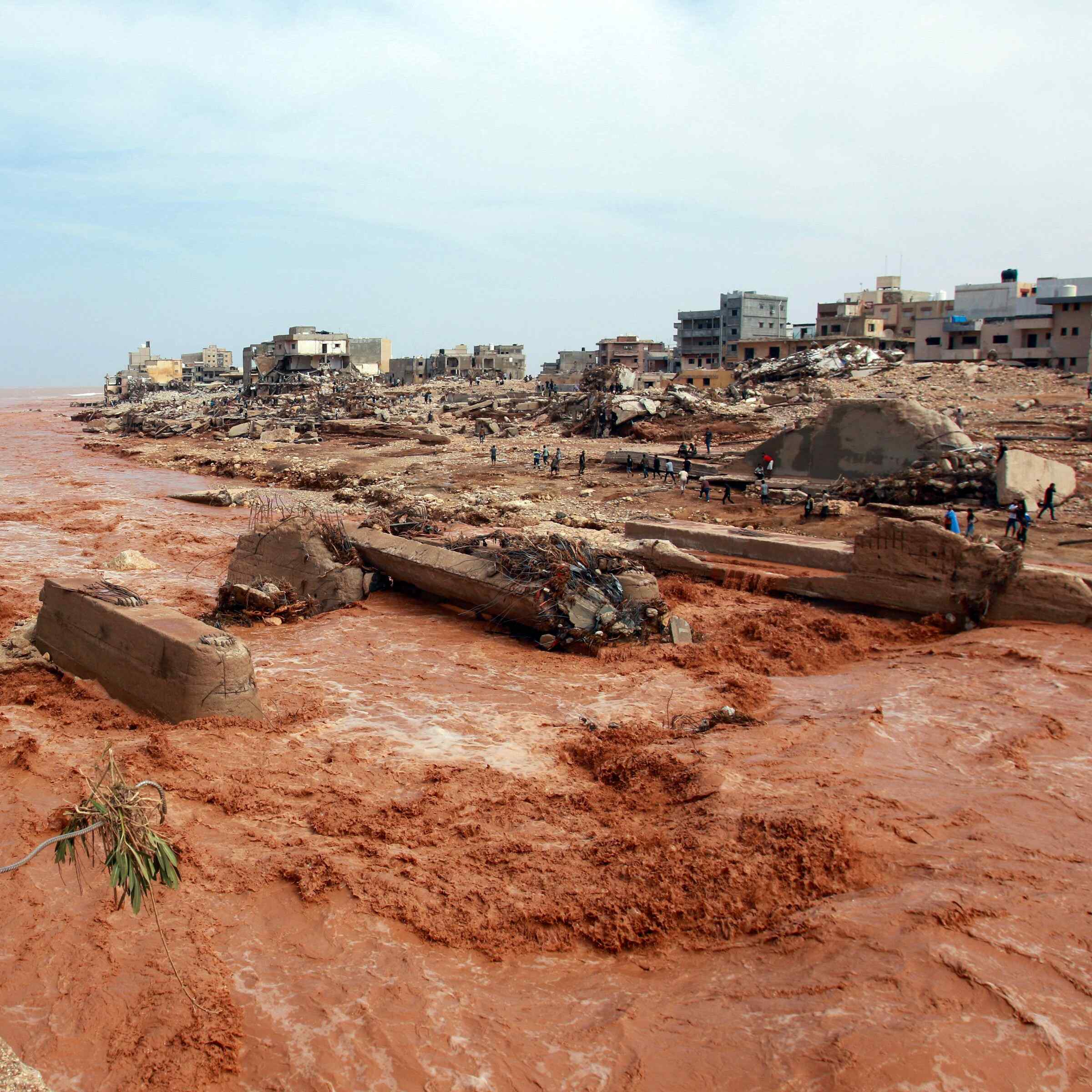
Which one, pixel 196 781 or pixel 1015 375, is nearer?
pixel 196 781

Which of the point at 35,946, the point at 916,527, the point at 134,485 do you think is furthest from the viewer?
the point at 134,485

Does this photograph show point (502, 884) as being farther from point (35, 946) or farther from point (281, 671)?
point (281, 671)

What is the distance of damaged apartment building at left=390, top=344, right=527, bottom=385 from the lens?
61.4 m

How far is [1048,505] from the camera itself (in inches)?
554

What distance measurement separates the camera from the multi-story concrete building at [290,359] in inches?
2031

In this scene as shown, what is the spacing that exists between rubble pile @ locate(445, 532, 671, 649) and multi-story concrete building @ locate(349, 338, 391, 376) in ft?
160

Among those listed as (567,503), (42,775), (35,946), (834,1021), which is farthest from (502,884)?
(567,503)

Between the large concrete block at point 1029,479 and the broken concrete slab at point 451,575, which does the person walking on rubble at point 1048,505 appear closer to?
the large concrete block at point 1029,479

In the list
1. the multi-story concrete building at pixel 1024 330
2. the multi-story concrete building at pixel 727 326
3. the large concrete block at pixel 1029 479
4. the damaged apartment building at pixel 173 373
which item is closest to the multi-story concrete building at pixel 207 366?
the damaged apartment building at pixel 173 373

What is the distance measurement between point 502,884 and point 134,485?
22.7m

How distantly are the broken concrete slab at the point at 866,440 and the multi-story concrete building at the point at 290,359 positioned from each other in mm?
38049

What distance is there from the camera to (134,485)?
24.4 meters

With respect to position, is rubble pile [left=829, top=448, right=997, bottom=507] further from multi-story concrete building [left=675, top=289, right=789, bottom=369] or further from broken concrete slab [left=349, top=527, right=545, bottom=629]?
multi-story concrete building [left=675, top=289, right=789, bottom=369]

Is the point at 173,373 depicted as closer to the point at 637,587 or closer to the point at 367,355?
the point at 367,355
